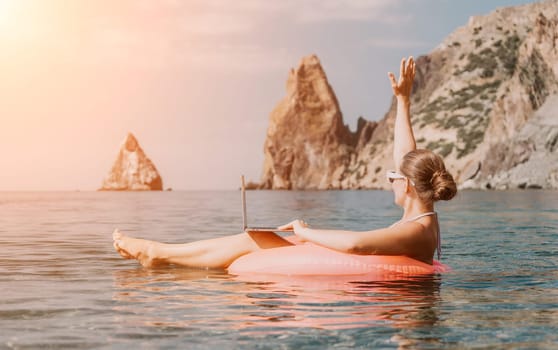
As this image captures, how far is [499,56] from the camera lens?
138 m

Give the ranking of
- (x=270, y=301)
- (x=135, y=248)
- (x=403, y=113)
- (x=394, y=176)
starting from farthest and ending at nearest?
(x=135, y=248)
(x=403, y=113)
(x=394, y=176)
(x=270, y=301)

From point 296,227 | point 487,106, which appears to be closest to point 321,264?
point 296,227

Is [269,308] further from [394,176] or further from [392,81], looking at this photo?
[392,81]

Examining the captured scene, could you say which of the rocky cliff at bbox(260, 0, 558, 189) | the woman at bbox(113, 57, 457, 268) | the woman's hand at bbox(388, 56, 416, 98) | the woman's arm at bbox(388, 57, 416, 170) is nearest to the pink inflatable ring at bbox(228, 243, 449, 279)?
the woman at bbox(113, 57, 457, 268)

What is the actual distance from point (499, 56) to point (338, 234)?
13846 centimetres

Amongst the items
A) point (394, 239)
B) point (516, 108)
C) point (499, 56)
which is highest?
point (499, 56)

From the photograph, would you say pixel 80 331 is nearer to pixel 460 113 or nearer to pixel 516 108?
pixel 516 108

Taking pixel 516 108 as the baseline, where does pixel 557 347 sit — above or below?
below

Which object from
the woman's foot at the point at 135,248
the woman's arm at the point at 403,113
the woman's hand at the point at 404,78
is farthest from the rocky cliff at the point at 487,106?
the woman's foot at the point at 135,248

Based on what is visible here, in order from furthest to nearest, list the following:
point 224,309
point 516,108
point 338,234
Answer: point 516,108
point 338,234
point 224,309

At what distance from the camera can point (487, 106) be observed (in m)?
129

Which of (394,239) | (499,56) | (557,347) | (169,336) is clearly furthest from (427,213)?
(499,56)

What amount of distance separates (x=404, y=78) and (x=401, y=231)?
1860 millimetres

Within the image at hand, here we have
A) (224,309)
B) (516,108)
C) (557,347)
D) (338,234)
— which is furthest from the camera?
(516,108)
